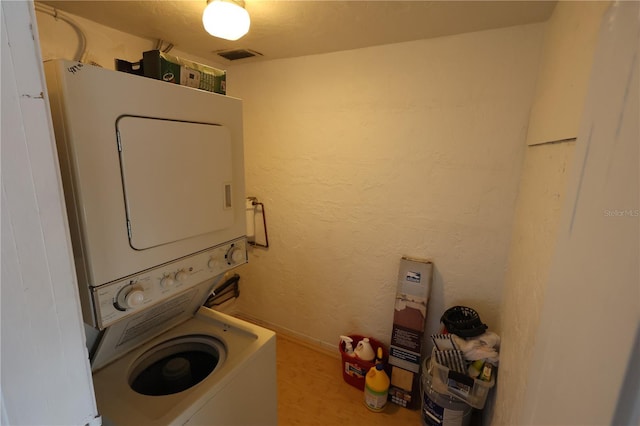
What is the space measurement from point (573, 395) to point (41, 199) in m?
0.80

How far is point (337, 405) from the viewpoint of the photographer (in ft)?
6.59

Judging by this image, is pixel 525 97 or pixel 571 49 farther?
pixel 525 97

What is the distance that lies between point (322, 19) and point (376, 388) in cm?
229

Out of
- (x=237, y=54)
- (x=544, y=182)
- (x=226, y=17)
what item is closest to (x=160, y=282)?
(x=226, y=17)

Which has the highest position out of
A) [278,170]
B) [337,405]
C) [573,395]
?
[278,170]

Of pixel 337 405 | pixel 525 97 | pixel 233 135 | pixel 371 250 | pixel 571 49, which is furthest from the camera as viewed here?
pixel 371 250

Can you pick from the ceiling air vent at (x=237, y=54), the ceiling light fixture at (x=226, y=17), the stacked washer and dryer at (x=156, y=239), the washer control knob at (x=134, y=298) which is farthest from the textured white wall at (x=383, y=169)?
the washer control knob at (x=134, y=298)

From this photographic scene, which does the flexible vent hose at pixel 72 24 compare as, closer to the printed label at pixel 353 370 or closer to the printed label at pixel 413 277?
the printed label at pixel 413 277

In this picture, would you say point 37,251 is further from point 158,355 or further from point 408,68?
point 408,68

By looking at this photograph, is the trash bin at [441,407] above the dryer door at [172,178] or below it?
below

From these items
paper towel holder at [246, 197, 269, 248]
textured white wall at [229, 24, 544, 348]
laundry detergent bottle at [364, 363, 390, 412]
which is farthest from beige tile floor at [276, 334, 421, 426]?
paper towel holder at [246, 197, 269, 248]

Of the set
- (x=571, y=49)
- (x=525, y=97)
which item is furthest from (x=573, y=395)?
(x=525, y=97)

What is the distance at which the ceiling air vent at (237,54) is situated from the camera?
2.11 metres

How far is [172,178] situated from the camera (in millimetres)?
1036
